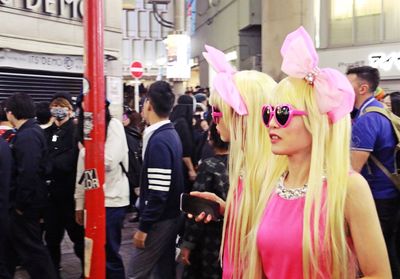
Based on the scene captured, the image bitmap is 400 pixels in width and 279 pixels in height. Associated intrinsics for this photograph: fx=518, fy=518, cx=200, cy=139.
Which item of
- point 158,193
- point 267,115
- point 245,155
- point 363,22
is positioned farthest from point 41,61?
point 363,22

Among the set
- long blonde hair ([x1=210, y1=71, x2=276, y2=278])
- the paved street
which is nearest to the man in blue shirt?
long blonde hair ([x1=210, y1=71, x2=276, y2=278])

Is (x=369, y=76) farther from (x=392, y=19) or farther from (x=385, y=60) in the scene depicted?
(x=392, y=19)

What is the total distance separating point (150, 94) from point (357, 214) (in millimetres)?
2920

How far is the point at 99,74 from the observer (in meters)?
3.86

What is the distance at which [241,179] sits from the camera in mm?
2789

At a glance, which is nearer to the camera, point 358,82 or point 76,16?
point 358,82

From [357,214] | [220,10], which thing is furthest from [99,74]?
[220,10]

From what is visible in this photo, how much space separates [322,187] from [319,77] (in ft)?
1.42

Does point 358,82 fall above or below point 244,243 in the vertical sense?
above

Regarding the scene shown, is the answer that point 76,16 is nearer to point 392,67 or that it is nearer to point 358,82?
point 358,82

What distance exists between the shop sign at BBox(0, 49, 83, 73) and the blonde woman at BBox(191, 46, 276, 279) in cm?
769

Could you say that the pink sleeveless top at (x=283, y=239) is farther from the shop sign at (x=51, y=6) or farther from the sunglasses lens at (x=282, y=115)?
the shop sign at (x=51, y=6)

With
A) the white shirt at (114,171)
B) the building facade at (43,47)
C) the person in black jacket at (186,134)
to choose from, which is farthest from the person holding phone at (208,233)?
the building facade at (43,47)

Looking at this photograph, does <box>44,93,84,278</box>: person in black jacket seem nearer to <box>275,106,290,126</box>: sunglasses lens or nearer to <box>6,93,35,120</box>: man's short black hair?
<box>6,93,35,120</box>: man's short black hair
